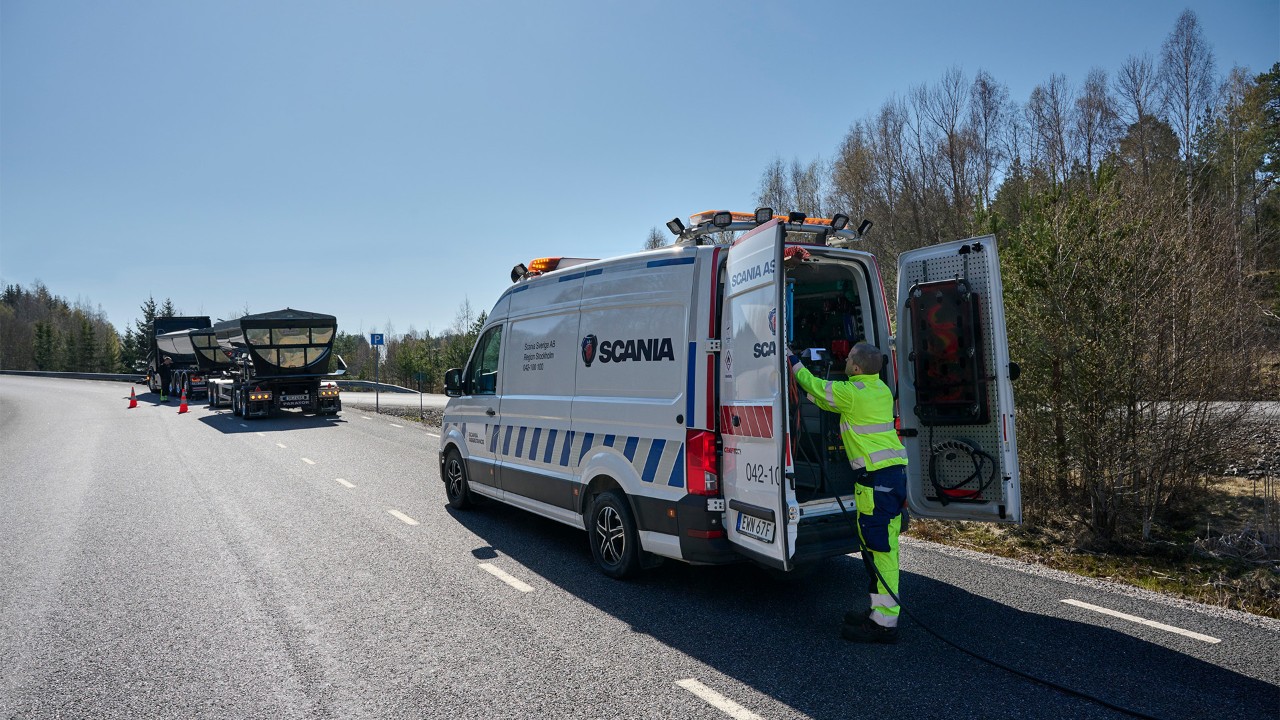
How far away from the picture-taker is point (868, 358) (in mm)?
4555

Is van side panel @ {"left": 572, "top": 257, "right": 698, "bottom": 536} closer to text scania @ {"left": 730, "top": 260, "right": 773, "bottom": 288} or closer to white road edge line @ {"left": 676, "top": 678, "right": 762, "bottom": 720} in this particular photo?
text scania @ {"left": 730, "top": 260, "right": 773, "bottom": 288}

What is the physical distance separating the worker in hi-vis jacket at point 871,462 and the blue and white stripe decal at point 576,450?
108cm

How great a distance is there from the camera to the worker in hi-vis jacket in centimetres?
432

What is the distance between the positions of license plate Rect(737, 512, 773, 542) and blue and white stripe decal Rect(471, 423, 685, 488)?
476 millimetres

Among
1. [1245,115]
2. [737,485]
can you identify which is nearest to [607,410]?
[737,485]

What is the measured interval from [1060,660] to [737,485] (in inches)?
79.4

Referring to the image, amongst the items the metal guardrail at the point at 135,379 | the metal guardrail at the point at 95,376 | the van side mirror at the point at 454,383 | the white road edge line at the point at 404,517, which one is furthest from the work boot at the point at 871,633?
the metal guardrail at the point at 95,376

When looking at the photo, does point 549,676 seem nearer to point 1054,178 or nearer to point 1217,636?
point 1217,636

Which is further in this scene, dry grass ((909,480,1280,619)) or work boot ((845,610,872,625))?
dry grass ((909,480,1280,619))

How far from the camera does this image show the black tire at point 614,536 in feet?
17.5

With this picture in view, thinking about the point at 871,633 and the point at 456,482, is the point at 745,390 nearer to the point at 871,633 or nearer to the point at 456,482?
the point at 871,633

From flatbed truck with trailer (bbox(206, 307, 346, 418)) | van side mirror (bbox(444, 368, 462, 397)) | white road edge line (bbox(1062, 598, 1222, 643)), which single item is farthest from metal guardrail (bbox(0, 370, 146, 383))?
white road edge line (bbox(1062, 598, 1222, 643))

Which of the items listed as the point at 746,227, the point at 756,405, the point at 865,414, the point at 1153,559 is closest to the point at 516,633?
the point at 756,405

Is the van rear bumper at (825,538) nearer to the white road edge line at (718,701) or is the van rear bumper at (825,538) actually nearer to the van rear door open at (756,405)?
the van rear door open at (756,405)
